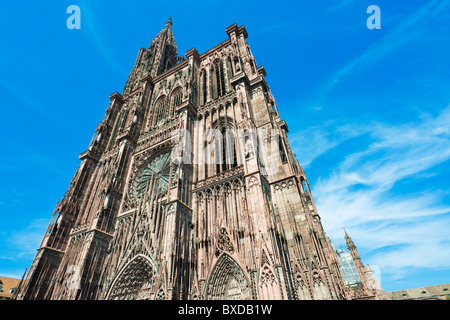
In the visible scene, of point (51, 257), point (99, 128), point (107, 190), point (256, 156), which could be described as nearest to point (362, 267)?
point (256, 156)

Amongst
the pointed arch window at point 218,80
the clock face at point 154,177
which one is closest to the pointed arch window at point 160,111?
the clock face at point 154,177

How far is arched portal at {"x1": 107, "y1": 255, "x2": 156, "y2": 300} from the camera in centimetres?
1655

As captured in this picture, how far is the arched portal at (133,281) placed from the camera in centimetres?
1655

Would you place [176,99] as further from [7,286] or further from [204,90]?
[7,286]

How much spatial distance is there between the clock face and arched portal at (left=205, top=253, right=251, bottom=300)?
8970 millimetres

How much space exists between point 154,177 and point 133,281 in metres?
9.24

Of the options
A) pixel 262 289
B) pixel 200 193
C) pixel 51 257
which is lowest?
pixel 262 289

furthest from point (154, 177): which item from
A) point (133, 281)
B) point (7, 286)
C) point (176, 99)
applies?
point (7, 286)

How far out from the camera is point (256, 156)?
15.8 metres

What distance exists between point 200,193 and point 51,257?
630 inches

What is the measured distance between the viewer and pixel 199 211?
57.1 ft

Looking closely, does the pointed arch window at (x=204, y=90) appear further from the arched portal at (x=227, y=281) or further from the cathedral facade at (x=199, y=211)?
the arched portal at (x=227, y=281)

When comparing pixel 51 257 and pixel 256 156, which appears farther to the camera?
pixel 51 257

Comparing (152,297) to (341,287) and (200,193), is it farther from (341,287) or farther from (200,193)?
(341,287)
